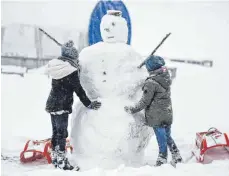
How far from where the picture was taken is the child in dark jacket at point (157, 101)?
2330 millimetres

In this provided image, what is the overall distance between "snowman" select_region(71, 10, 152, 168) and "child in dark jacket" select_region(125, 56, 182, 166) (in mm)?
112

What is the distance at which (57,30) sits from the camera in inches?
253

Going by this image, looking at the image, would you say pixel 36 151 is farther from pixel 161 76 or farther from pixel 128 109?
pixel 161 76

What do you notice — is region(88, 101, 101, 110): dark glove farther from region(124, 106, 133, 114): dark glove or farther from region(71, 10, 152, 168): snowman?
region(124, 106, 133, 114): dark glove

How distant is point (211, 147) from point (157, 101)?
2.57ft

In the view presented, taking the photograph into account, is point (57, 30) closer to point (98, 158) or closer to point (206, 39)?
point (206, 39)

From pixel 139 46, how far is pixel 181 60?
5.50 feet

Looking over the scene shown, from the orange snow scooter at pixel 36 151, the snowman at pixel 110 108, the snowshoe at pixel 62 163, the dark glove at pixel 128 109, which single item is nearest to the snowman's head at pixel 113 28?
the snowman at pixel 110 108

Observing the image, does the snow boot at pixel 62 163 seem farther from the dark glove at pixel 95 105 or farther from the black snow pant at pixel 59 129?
the dark glove at pixel 95 105

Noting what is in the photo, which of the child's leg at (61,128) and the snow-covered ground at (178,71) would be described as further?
the snow-covered ground at (178,71)

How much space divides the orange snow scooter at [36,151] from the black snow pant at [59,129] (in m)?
0.34

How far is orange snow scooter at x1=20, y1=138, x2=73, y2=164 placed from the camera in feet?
9.12

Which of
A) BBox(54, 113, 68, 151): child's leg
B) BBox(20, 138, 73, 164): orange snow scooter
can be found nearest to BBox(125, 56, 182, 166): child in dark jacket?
BBox(54, 113, 68, 151): child's leg

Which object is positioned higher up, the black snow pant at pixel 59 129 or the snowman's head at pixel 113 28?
the snowman's head at pixel 113 28
